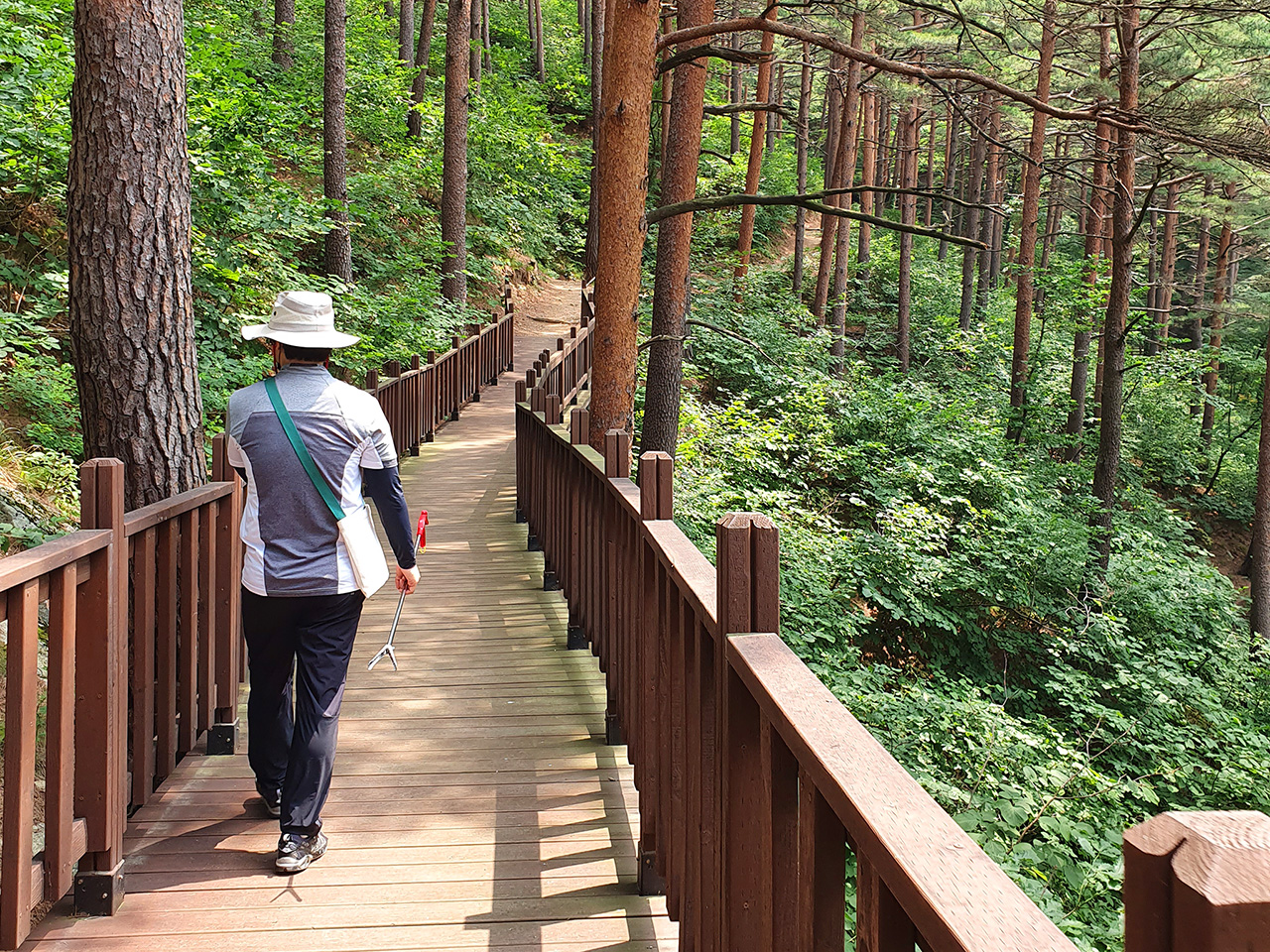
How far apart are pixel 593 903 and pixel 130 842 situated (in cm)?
178

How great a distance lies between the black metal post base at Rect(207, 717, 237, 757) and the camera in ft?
15.0

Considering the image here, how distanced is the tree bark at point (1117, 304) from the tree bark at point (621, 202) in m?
8.50

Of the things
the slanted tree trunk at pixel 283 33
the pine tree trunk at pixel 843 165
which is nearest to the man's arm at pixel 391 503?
the pine tree trunk at pixel 843 165

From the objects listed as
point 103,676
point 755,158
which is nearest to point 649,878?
point 103,676

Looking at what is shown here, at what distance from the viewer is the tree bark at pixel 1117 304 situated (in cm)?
1310

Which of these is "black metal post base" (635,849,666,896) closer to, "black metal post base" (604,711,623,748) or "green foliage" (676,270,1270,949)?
"black metal post base" (604,711,623,748)

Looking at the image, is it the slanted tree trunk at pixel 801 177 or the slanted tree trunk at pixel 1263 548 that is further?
the slanted tree trunk at pixel 801 177

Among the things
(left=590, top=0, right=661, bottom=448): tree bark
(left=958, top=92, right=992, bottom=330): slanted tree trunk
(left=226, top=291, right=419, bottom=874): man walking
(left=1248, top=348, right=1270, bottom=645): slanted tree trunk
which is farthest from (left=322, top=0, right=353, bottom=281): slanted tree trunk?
(left=958, top=92, right=992, bottom=330): slanted tree trunk

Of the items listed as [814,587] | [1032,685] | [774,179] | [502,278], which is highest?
[774,179]

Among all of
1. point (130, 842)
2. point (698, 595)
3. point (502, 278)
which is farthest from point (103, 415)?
point (502, 278)

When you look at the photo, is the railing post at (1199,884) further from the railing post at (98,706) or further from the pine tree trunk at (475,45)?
the pine tree trunk at (475,45)

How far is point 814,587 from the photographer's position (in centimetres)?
932

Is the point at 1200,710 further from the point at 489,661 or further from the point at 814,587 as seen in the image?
the point at 489,661

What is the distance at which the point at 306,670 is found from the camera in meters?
3.59
